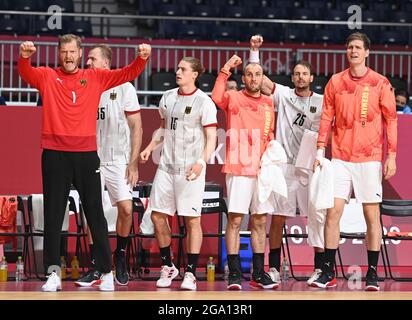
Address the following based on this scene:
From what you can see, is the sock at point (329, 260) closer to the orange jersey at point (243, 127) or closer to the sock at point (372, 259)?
the sock at point (372, 259)

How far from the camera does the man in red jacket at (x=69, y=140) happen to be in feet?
26.1

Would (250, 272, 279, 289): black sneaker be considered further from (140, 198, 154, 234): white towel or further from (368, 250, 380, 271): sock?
(140, 198, 154, 234): white towel

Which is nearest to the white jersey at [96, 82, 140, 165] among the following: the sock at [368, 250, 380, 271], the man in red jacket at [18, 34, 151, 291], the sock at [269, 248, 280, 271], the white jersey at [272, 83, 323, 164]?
the man in red jacket at [18, 34, 151, 291]

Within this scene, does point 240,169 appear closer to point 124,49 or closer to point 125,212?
point 125,212

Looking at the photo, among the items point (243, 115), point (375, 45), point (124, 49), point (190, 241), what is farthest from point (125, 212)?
point (375, 45)

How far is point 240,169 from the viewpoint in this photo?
8.70 metres

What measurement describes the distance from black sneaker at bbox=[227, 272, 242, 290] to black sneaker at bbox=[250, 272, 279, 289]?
20cm

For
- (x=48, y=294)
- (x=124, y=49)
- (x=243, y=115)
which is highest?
(x=124, y=49)

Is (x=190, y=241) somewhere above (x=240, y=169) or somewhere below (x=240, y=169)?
below

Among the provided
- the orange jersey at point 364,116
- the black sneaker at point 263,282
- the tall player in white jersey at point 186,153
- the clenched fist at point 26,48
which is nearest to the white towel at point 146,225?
the tall player in white jersey at point 186,153

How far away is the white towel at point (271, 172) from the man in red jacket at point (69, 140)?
1.46 meters

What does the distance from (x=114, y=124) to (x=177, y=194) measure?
0.89 m

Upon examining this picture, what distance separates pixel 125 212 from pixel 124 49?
6.22 m

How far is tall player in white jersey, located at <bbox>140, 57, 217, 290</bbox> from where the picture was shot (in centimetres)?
858
